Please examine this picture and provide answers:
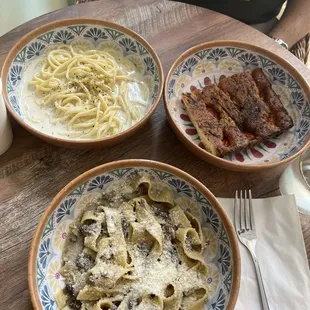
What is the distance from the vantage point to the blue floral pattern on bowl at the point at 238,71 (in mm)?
1414

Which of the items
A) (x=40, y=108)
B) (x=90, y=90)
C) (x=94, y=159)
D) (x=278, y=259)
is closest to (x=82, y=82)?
(x=90, y=90)

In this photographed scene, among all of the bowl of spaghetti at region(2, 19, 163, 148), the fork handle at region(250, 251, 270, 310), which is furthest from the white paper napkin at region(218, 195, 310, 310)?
the bowl of spaghetti at region(2, 19, 163, 148)

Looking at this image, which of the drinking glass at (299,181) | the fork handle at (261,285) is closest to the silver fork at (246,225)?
the fork handle at (261,285)

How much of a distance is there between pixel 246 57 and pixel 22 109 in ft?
2.80

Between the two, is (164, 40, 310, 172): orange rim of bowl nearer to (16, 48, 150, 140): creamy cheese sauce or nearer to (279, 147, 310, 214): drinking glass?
(279, 147, 310, 214): drinking glass

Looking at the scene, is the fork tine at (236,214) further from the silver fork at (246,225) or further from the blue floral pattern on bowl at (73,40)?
the blue floral pattern on bowl at (73,40)

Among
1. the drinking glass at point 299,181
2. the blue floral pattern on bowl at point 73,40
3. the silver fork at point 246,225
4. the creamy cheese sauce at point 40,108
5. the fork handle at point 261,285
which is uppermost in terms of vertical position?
the blue floral pattern on bowl at point 73,40

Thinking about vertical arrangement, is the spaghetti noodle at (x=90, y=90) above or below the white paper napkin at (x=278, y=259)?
above

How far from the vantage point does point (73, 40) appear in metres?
1.63

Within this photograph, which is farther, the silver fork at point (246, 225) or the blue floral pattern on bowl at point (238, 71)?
the blue floral pattern on bowl at point (238, 71)

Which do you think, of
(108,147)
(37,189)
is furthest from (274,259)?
(37,189)

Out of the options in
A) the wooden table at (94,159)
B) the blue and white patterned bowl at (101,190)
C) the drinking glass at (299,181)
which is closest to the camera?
the blue and white patterned bowl at (101,190)

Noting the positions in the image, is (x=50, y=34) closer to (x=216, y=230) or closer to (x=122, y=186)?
(x=122, y=186)

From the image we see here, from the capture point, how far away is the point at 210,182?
4.36ft
